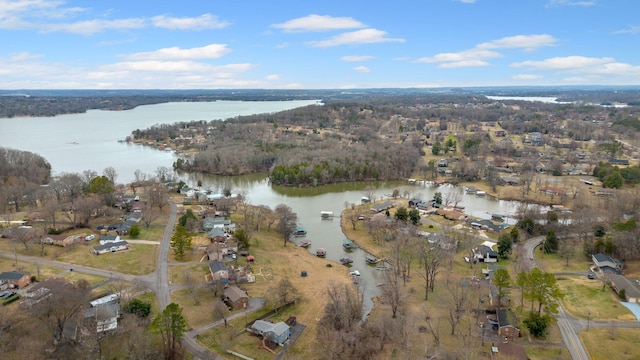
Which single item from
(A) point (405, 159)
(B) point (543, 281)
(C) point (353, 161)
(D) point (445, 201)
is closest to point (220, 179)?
(C) point (353, 161)

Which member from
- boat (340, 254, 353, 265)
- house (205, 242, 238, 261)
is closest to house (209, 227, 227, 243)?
house (205, 242, 238, 261)

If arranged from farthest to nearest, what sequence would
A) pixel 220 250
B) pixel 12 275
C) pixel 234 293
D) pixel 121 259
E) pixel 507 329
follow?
pixel 220 250 → pixel 121 259 → pixel 12 275 → pixel 234 293 → pixel 507 329

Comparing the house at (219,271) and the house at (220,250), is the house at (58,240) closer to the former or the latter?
the house at (220,250)

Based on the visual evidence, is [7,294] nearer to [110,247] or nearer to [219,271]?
[110,247]

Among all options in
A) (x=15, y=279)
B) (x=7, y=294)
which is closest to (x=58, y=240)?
(x=15, y=279)

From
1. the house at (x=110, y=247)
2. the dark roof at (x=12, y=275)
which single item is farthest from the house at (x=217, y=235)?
the dark roof at (x=12, y=275)

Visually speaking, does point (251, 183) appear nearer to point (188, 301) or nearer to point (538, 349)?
point (188, 301)

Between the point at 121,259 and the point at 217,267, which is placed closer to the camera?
the point at 217,267
